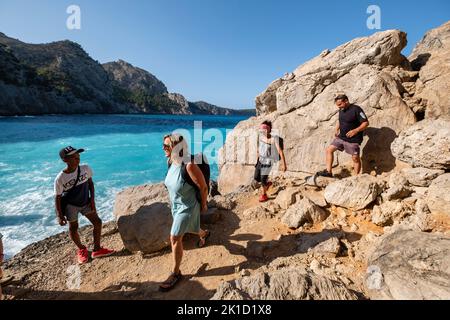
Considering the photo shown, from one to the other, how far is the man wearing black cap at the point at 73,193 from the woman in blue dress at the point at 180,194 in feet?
7.21

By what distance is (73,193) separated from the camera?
4715 millimetres

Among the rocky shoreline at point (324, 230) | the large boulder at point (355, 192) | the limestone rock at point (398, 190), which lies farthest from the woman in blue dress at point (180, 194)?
the limestone rock at point (398, 190)

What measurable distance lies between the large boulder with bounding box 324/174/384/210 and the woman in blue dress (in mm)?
3207

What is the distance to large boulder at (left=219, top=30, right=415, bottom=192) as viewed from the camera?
6965mm

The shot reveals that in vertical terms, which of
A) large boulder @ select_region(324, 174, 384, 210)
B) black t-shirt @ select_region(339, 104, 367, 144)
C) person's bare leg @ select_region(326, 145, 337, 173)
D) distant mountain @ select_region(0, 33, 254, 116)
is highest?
distant mountain @ select_region(0, 33, 254, 116)

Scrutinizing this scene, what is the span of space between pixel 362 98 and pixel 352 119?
2.08 meters

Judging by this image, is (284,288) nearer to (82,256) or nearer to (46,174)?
(82,256)

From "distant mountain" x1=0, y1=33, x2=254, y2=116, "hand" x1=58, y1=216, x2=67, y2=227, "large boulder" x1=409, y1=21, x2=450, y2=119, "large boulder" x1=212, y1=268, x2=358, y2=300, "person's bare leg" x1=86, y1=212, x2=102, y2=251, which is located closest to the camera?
"large boulder" x1=212, y1=268, x2=358, y2=300

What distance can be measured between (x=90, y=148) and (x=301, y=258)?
29.9 m

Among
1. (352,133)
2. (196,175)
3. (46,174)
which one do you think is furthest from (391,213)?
(46,174)

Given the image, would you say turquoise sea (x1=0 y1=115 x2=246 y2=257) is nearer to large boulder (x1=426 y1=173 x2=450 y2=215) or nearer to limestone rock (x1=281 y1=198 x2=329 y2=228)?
limestone rock (x1=281 y1=198 x2=329 y2=228)

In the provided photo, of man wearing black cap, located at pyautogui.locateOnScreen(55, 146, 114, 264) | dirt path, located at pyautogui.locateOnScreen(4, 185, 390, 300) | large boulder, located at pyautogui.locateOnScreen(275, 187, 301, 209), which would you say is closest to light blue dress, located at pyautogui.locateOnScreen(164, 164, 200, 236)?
dirt path, located at pyautogui.locateOnScreen(4, 185, 390, 300)

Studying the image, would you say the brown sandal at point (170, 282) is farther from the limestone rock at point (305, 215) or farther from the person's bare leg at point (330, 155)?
the person's bare leg at point (330, 155)

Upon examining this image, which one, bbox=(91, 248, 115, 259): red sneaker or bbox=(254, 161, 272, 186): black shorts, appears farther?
bbox=(254, 161, 272, 186): black shorts
